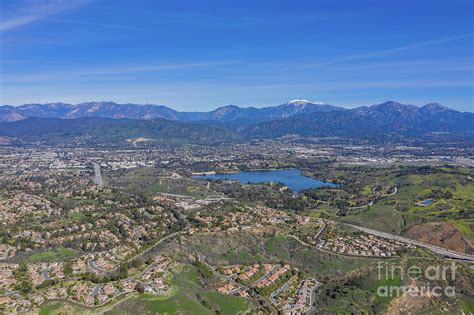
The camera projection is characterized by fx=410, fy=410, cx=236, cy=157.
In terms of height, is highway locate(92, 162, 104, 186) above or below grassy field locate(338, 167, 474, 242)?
below

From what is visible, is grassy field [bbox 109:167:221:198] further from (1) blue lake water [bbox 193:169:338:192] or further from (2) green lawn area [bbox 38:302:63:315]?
(2) green lawn area [bbox 38:302:63:315]

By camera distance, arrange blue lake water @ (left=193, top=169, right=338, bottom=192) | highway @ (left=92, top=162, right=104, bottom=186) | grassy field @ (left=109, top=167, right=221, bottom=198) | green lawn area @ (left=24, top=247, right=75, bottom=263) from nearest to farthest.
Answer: green lawn area @ (left=24, top=247, right=75, bottom=263) < grassy field @ (left=109, top=167, right=221, bottom=198) < highway @ (left=92, top=162, right=104, bottom=186) < blue lake water @ (left=193, top=169, right=338, bottom=192)

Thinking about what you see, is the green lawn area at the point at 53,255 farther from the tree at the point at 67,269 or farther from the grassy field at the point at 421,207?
the grassy field at the point at 421,207

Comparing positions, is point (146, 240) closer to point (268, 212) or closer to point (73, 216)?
point (73, 216)

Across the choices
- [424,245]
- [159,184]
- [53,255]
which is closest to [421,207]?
[424,245]

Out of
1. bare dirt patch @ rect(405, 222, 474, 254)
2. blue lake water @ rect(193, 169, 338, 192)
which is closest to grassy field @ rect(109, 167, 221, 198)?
blue lake water @ rect(193, 169, 338, 192)

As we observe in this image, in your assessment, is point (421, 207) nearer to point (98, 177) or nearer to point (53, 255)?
point (53, 255)

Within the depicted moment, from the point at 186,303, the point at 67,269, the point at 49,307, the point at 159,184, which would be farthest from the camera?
the point at 159,184

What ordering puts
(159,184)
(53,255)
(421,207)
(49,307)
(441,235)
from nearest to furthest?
1. (49,307)
2. (53,255)
3. (441,235)
4. (421,207)
5. (159,184)

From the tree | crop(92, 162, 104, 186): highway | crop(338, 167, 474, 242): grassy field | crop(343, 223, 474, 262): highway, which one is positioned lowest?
crop(343, 223, 474, 262): highway
